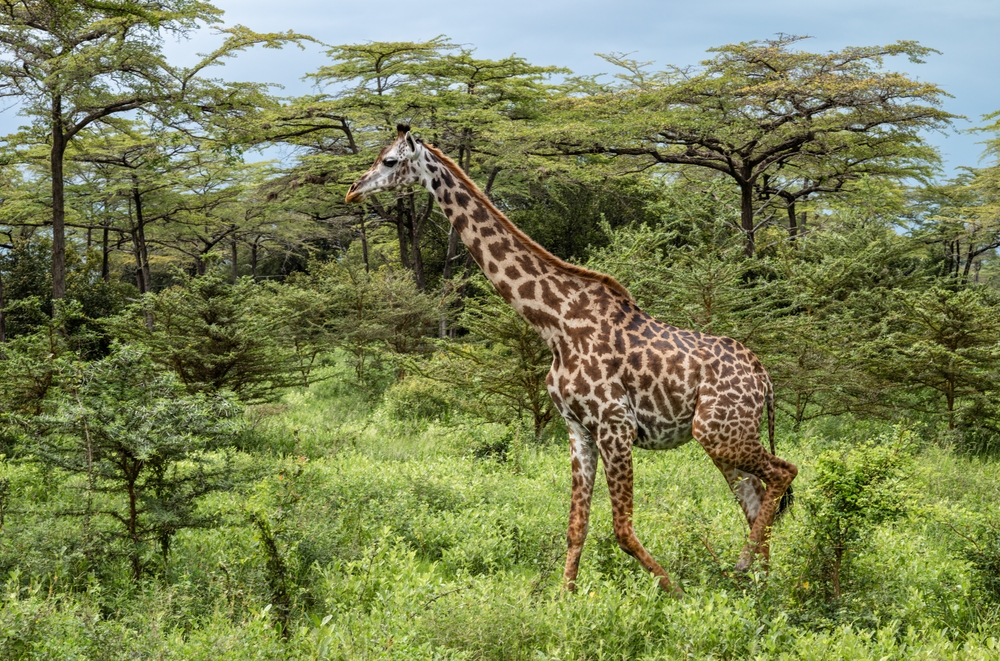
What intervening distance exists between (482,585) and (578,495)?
0.88 metres

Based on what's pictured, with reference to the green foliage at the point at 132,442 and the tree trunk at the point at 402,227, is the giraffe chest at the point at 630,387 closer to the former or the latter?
the green foliage at the point at 132,442

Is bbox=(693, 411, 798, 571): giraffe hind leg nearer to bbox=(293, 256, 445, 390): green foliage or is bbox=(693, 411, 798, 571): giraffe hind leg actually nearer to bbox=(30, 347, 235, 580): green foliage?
bbox=(30, 347, 235, 580): green foliage

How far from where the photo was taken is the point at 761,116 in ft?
58.5

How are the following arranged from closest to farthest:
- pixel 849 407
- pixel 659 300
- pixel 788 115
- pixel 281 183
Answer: pixel 659 300 → pixel 849 407 → pixel 788 115 → pixel 281 183

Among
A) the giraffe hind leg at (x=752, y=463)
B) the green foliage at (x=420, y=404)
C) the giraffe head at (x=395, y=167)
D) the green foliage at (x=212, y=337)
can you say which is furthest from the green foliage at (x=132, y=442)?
the green foliage at (x=420, y=404)

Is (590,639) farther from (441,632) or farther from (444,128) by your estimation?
(444,128)

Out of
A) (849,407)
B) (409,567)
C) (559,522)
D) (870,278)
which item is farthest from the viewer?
(870,278)

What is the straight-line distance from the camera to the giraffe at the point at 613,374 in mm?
4945

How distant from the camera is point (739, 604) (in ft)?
14.5

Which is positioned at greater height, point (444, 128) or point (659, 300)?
point (444, 128)

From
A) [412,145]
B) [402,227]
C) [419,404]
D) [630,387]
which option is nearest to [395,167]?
[412,145]

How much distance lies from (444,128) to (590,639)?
57.9 ft

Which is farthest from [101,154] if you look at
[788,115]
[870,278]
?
[870,278]

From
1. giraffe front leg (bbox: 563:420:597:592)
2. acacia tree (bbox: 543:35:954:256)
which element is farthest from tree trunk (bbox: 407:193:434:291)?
giraffe front leg (bbox: 563:420:597:592)
